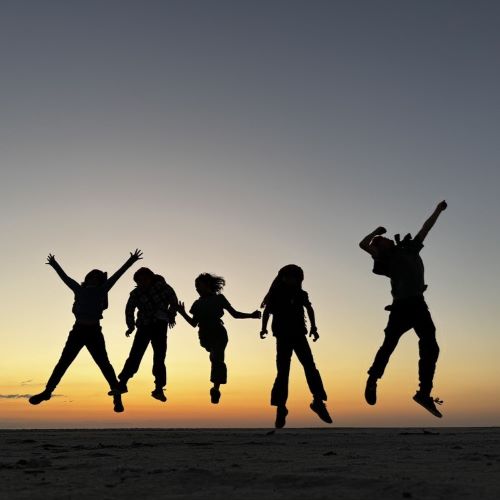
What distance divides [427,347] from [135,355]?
15.5 feet

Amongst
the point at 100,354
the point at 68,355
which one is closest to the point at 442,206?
the point at 100,354

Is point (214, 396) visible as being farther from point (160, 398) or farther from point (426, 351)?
point (426, 351)

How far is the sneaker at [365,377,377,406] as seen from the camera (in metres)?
10.4

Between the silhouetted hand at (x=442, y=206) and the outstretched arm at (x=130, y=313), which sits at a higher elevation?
the silhouetted hand at (x=442, y=206)

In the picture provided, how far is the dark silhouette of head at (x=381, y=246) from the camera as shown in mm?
10383

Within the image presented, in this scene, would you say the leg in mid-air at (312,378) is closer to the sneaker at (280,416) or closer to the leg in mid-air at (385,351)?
the sneaker at (280,416)

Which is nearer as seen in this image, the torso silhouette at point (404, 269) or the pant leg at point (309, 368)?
the torso silhouette at point (404, 269)

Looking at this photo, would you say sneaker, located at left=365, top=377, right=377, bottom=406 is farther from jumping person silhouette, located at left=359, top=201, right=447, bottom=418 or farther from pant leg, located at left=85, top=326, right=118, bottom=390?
pant leg, located at left=85, top=326, right=118, bottom=390

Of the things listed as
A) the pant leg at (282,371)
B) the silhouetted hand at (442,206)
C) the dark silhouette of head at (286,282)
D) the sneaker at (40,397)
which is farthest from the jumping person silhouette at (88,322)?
the silhouetted hand at (442,206)

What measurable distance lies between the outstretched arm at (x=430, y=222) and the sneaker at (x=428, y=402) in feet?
6.92
